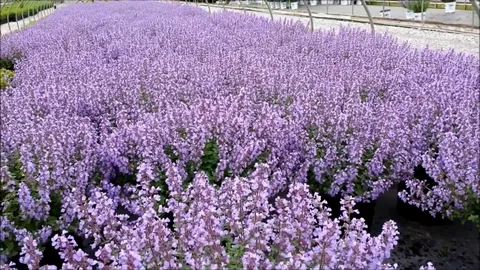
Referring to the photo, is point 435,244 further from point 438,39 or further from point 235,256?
point 438,39

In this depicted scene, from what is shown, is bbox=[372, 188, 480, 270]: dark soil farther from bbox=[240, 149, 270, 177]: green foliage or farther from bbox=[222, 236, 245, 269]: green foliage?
bbox=[222, 236, 245, 269]: green foliage

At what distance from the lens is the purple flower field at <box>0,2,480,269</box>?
207 cm

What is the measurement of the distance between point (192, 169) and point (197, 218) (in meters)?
1.28

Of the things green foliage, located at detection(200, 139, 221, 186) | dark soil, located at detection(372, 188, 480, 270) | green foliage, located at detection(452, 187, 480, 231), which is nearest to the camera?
green foliage, located at detection(452, 187, 480, 231)

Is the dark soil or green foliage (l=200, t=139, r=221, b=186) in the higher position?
green foliage (l=200, t=139, r=221, b=186)

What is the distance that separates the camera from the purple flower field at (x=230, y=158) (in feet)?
6.80

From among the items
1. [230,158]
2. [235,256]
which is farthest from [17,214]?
[235,256]

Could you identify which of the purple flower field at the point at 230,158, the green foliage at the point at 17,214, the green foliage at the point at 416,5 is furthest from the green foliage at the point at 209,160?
the green foliage at the point at 416,5

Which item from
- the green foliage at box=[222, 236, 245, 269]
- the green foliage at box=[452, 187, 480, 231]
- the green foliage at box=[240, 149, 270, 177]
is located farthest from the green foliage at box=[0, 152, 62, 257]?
the green foliage at box=[452, 187, 480, 231]

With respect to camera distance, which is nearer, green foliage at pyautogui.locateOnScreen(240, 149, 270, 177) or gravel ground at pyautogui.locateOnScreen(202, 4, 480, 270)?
green foliage at pyautogui.locateOnScreen(240, 149, 270, 177)

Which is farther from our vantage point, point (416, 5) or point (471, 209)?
point (416, 5)

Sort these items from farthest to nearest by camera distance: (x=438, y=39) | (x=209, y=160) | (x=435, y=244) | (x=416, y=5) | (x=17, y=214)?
1. (x=416, y=5)
2. (x=438, y=39)
3. (x=435, y=244)
4. (x=209, y=160)
5. (x=17, y=214)

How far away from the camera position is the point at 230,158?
11.1ft

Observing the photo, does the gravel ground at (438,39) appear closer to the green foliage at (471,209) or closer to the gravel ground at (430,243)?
the gravel ground at (430,243)
